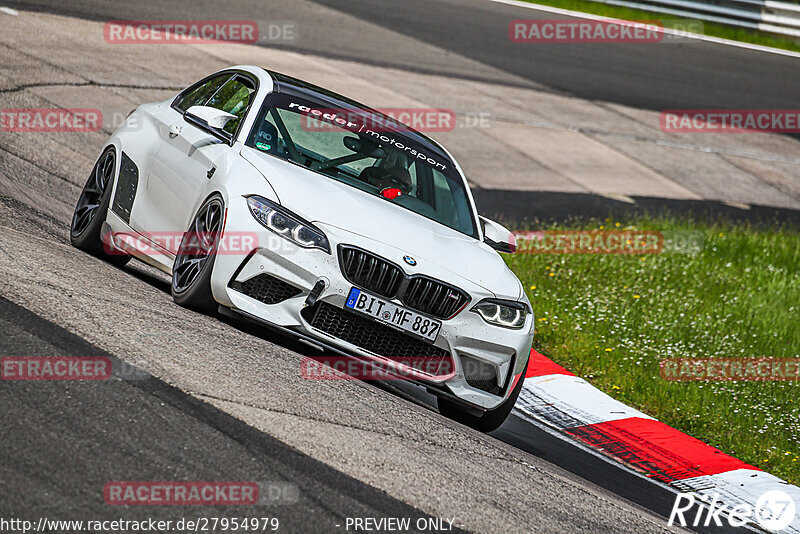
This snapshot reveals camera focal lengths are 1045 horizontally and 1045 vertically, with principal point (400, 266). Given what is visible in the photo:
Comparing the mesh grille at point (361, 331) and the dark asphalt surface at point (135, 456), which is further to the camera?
the mesh grille at point (361, 331)

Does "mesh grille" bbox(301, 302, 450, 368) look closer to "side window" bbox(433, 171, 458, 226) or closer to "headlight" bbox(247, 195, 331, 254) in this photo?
"headlight" bbox(247, 195, 331, 254)

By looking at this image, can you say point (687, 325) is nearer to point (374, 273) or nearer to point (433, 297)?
point (433, 297)

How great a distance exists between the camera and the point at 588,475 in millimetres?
6398

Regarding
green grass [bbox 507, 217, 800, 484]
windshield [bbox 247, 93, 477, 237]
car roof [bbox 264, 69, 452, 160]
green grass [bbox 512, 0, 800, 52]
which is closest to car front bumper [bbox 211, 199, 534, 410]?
windshield [bbox 247, 93, 477, 237]

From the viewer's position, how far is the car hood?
19.9ft

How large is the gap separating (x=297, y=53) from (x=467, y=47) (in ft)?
16.5

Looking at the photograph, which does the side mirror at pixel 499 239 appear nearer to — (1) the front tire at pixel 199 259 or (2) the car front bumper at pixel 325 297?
(2) the car front bumper at pixel 325 297

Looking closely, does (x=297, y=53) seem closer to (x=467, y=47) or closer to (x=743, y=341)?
(x=467, y=47)

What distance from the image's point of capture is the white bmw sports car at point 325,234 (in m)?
5.90

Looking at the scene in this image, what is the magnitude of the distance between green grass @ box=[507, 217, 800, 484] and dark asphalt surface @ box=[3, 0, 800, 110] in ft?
26.5

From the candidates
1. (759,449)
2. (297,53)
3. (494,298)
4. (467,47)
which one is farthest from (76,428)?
(467,47)

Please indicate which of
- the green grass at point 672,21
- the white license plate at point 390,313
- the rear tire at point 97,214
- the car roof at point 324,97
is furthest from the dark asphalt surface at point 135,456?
the green grass at point 672,21

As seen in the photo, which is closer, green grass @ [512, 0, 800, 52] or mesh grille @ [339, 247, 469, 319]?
mesh grille @ [339, 247, 469, 319]

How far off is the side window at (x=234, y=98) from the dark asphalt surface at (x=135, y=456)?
2666mm
